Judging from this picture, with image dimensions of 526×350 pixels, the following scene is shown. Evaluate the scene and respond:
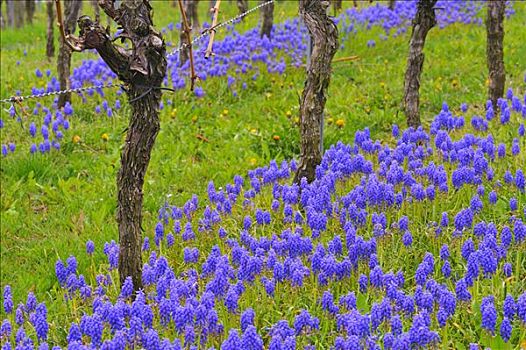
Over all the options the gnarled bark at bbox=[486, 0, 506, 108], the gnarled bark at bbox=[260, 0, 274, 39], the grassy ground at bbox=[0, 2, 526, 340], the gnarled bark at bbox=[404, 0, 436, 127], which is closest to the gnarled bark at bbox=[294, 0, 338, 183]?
the grassy ground at bbox=[0, 2, 526, 340]

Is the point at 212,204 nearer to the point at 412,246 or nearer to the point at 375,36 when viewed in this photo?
the point at 412,246

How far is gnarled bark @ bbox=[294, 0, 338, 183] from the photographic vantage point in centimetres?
633

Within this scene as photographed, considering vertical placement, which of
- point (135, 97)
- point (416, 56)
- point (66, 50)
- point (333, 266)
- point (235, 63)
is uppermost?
point (235, 63)

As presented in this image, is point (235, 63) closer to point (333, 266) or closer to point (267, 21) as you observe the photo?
point (267, 21)

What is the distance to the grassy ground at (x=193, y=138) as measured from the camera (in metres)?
6.50

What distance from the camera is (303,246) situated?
4645 millimetres

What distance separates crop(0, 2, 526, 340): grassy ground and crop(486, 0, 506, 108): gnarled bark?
396mm

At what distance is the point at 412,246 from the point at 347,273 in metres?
0.76

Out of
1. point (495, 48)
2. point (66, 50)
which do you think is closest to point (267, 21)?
point (66, 50)

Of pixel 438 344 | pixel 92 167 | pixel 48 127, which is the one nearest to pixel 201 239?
pixel 438 344

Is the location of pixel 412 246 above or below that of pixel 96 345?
above

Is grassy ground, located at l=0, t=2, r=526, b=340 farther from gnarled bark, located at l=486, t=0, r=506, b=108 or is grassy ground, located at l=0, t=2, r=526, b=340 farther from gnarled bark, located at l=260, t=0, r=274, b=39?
gnarled bark, located at l=260, t=0, r=274, b=39

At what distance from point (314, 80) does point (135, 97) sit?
2367mm

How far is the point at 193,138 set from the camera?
8.98 meters
